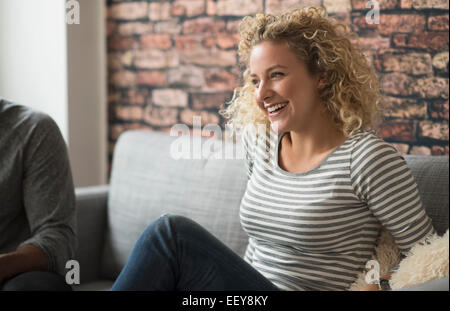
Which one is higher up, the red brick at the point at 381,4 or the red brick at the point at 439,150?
the red brick at the point at 381,4

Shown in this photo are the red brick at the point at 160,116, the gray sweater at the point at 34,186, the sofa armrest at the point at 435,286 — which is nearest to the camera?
the sofa armrest at the point at 435,286

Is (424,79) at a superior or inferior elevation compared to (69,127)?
superior

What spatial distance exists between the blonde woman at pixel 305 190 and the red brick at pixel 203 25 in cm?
71

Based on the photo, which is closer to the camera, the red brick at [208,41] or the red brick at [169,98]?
the red brick at [208,41]

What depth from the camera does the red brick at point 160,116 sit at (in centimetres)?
252

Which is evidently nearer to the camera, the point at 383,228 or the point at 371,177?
the point at 371,177

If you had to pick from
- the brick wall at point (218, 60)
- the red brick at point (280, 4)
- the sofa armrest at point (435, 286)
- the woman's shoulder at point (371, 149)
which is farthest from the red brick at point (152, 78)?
the sofa armrest at point (435, 286)

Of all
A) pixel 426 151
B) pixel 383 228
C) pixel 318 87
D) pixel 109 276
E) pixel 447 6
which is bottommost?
pixel 109 276

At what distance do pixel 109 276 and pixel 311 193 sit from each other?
0.99 metres

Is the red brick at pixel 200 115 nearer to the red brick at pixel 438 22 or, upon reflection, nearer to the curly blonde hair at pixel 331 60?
the curly blonde hair at pixel 331 60

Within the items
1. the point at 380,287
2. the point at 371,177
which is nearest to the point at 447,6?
the point at 371,177

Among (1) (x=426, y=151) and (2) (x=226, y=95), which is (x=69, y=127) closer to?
(2) (x=226, y=95)

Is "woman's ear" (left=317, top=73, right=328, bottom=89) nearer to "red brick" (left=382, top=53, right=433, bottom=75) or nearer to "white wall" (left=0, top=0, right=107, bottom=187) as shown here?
"red brick" (left=382, top=53, right=433, bottom=75)
